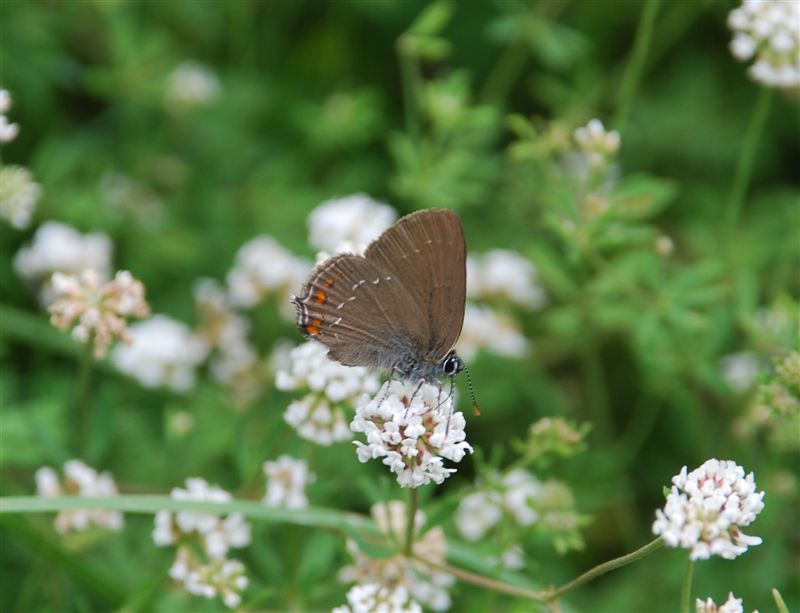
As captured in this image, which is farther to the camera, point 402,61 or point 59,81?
point 402,61

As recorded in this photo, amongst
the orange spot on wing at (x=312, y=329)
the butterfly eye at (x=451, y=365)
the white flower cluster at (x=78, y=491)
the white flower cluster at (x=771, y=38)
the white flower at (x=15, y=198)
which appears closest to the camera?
the orange spot on wing at (x=312, y=329)

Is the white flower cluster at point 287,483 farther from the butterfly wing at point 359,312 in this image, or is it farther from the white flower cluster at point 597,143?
the white flower cluster at point 597,143

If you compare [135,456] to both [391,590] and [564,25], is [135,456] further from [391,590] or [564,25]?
[564,25]

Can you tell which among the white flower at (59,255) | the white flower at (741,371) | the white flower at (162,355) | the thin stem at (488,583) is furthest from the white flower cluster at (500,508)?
the white flower at (59,255)

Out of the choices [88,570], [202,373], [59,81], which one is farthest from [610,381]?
[59,81]

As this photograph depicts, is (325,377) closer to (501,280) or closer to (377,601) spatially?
(377,601)

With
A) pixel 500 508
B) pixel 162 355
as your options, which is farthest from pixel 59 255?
pixel 500 508
